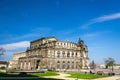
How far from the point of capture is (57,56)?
113 metres

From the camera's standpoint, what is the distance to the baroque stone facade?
11062 cm

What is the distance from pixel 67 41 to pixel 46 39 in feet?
48.8

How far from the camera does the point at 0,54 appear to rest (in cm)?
10288

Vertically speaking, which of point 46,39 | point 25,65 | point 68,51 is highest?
point 46,39

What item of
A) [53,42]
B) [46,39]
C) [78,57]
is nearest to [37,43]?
[46,39]

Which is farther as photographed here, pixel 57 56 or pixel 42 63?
pixel 57 56

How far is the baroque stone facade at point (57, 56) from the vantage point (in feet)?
363

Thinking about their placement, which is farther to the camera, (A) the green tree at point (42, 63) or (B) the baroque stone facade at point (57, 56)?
(B) the baroque stone facade at point (57, 56)

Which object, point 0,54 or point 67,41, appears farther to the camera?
point 67,41

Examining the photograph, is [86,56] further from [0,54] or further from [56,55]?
[0,54]

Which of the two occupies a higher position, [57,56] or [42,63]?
[57,56]

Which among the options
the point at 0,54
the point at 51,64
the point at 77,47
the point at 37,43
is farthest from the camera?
the point at 37,43

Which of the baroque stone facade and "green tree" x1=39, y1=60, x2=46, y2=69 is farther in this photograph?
the baroque stone facade

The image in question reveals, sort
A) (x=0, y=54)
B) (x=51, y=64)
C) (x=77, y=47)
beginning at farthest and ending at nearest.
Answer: (x=77, y=47) < (x=51, y=64) < (x=0, y=54)
